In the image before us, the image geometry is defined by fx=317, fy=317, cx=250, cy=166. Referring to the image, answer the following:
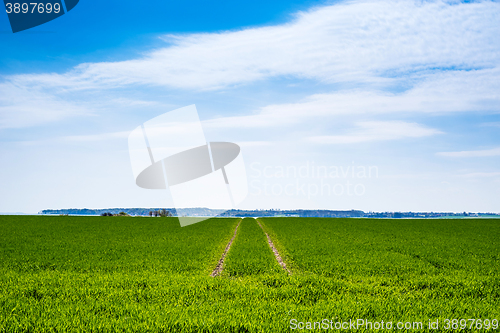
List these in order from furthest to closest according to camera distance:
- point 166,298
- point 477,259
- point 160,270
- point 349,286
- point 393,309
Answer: point 477,259 → point 160,270 → point 349,286 → point 166,298 → point 393,309

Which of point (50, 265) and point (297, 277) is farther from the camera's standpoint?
point (50, 265)

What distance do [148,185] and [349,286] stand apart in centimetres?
1308

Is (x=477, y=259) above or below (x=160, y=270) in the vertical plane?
below

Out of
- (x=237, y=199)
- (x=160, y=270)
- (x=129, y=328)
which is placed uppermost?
(x=237, y=199)

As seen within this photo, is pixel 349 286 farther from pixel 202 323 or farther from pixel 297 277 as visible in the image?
pixel 202 323

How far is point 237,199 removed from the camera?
70.8ft

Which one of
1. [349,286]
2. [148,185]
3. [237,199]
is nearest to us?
[349,286]

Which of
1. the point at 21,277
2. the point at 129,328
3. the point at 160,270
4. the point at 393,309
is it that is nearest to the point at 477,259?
the point at 393,309

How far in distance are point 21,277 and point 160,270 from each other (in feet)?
16.5

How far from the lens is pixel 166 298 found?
8.97m

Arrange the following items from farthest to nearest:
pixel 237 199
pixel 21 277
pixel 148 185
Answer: pixel 237 199, pixel 148 185, pixel 21 277

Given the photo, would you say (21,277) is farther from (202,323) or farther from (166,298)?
(202,323)

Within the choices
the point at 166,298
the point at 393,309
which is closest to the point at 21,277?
the point at 166,298

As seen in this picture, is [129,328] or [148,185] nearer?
[129,328]
